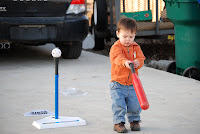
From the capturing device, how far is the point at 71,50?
330 inches

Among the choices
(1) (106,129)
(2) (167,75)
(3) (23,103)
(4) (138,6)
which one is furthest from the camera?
(4) (138,6)

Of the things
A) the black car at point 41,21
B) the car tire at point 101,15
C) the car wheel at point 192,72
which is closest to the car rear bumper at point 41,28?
the black car at point 41,21

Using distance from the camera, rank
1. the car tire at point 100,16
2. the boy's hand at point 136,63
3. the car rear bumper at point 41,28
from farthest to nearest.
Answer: the car tire at point 100,16 → the car rear bumper at point 41,28 → the boy's hand at point 136,63

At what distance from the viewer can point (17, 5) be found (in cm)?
758

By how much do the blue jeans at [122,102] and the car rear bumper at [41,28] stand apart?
3936 millimetres

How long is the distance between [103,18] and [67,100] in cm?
578

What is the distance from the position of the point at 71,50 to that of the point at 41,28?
959 millimetres

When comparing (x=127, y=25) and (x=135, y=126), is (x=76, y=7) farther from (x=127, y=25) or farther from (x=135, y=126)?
(x=135, y=126)

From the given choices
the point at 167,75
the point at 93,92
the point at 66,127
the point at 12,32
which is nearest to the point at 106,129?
the point at 66,127

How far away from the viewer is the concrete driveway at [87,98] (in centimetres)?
398

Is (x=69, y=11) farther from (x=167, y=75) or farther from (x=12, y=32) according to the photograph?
(x=167, y=75)

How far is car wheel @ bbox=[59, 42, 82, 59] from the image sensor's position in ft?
27.2

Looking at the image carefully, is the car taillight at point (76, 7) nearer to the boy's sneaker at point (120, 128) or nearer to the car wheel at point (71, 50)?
the car wheel at point (71, 50)

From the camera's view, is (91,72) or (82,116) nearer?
(82,116)
